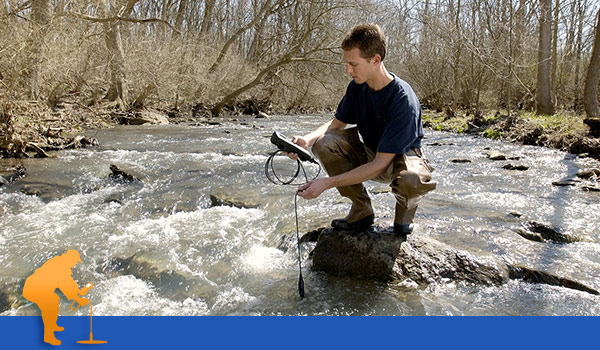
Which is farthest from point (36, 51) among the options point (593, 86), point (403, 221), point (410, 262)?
point (593, 86)

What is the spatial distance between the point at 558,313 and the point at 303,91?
903 inches

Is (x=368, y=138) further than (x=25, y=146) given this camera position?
No

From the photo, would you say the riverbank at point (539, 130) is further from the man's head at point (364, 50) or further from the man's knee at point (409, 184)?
the man's head at point (364, 50)

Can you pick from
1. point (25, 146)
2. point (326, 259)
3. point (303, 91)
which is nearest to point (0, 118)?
point (25, 146)

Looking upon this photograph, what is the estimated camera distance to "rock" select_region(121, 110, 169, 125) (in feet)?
52.5

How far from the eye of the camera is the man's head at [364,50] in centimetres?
297

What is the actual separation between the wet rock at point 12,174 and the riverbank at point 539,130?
1041 centimetres

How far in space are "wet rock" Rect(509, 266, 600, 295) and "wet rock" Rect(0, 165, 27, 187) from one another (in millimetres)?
6489

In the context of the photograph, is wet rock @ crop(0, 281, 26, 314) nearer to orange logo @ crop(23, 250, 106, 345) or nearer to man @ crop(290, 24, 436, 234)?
orange logo @ crop(23, 250, 106, 345)

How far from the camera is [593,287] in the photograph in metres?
3.17

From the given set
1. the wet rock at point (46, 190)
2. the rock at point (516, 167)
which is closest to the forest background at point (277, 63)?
the wet rock at point (46, 190)

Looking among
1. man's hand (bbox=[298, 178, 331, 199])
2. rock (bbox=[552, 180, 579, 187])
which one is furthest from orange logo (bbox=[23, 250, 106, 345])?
rock (bbox=[552, 180, 579, 187])
